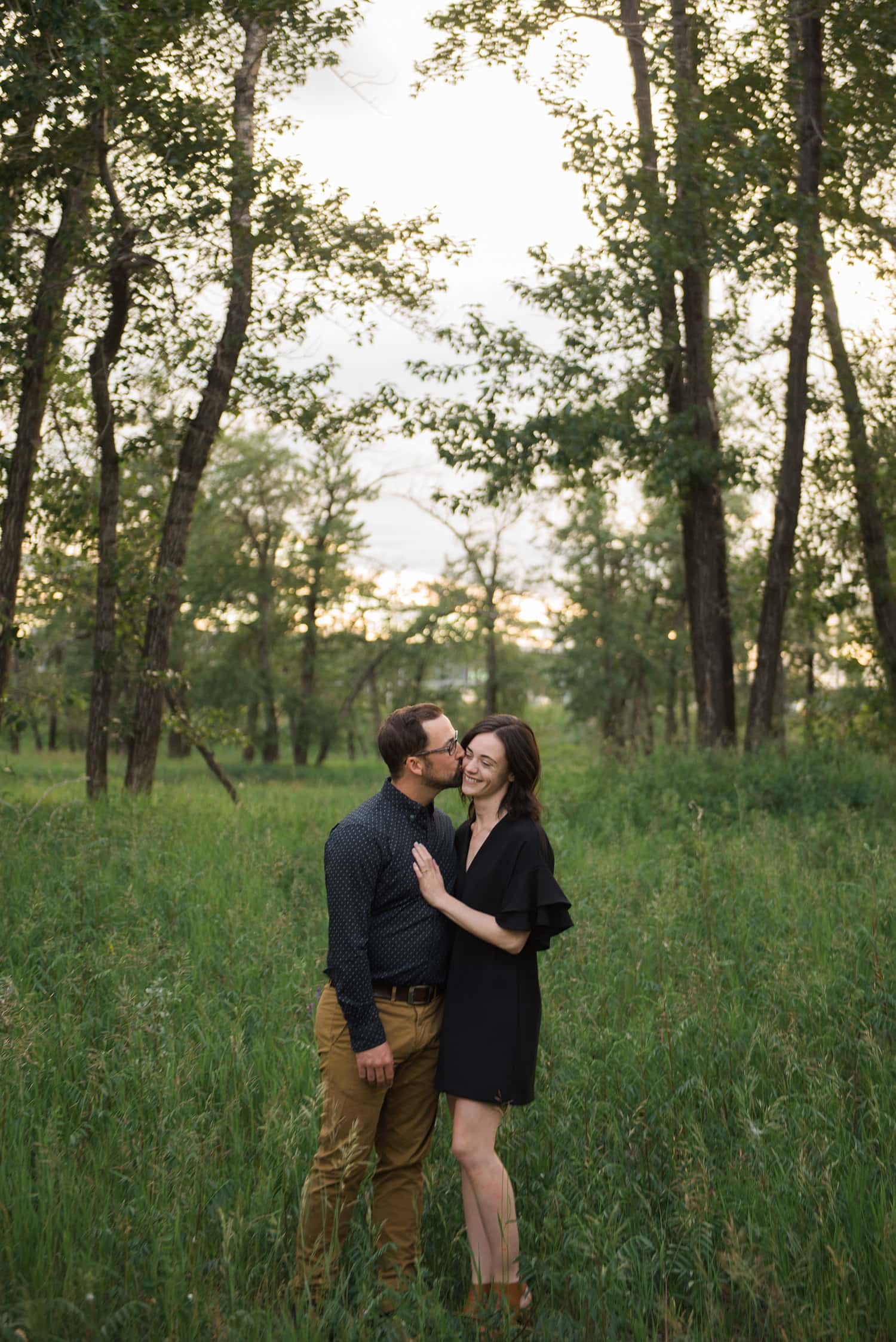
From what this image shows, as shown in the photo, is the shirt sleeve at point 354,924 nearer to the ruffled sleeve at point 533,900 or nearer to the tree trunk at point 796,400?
the ruffled sleeve at point 533,900

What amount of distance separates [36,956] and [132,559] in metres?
8.38

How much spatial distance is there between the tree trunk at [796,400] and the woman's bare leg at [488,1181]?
1306 centimetres

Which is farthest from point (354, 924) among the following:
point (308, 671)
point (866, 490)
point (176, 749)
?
point (176, 749)

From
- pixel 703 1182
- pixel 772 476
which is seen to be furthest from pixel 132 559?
pixel 703 1182

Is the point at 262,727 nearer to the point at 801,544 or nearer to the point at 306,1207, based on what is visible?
the point at 801,544

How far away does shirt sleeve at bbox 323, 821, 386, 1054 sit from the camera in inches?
150

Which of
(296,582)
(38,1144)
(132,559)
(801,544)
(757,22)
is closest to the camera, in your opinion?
(38,1144)

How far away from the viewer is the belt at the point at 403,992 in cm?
400

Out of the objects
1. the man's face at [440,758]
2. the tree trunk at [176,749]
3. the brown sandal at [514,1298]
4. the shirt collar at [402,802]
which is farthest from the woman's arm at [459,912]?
the tree trunk at [176,749]

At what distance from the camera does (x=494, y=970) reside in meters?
3.96

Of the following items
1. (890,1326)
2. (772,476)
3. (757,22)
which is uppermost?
(757,22)

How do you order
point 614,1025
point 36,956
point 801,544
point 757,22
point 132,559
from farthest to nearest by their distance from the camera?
point 801,544, point 757,22, point 132,559, point 36,956, point 614,1025

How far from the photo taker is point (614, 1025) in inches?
237

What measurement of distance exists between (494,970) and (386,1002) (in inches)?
15.4
